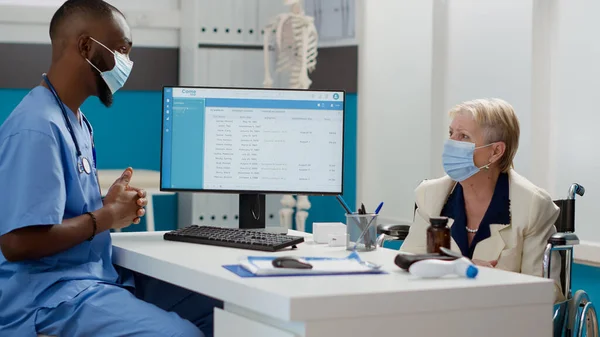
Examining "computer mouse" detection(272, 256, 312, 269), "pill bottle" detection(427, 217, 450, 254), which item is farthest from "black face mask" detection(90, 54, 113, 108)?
"pill bottle" detection(427, 217, 450, 254)

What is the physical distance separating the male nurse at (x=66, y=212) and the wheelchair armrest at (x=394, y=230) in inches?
30.9

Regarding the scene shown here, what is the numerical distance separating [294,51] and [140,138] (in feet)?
3.52

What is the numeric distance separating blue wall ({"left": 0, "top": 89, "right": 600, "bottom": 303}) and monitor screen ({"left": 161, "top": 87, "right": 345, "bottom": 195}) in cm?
217

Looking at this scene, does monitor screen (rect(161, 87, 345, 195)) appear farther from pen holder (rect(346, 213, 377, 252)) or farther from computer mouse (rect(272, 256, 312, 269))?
computer mouse (rect(272, 256, 312, 269))

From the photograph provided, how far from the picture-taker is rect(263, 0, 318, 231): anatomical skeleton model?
181 inches

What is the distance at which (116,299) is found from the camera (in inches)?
81.3

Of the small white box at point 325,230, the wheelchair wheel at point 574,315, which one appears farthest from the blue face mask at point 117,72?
the wheelchair wheel at point 574,315

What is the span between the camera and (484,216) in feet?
8.37

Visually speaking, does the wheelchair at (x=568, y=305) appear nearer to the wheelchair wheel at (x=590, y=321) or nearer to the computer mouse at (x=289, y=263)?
the wheelchair wheel at (x=590, y=321)

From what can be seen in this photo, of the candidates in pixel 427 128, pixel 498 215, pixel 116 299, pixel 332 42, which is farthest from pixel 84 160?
pixel 332 42

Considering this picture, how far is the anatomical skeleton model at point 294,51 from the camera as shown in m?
A: 4.61

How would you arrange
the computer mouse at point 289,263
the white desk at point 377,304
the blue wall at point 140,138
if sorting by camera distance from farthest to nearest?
the blue wall at point 140,138, the computer mouse at point 289,263, the white desk at point 377,304

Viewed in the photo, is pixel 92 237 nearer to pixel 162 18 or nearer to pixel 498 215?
pixel 498 215

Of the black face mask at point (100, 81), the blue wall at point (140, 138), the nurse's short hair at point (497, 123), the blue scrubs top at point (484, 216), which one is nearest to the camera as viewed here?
the black face mask at point (100, 81)
